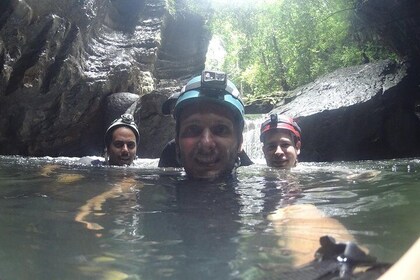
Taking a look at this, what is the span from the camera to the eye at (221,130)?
360cm

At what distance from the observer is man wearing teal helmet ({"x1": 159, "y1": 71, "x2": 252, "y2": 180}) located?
11.7 feet

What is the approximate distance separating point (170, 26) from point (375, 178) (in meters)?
15.5


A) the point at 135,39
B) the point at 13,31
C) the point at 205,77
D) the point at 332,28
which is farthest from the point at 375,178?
the point at 332,28

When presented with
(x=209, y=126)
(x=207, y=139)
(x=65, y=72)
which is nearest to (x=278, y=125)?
(x=209, y=126)

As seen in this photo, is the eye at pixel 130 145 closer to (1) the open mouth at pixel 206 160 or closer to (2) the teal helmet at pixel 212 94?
(2) the teal helmet at pixel 212 94

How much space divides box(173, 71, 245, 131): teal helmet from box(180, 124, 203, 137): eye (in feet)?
0.79

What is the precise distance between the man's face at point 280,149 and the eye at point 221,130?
2.14 metres

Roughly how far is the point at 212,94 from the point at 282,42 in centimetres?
2473

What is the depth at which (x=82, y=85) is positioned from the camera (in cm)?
1234

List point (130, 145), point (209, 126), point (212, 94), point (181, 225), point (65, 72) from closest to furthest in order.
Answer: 1. point (181, 225)
2. point (209, 126)
3. point (212, 94)
4. point (130, 145)
5. point (65, 72)

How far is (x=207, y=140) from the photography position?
11.4 feet

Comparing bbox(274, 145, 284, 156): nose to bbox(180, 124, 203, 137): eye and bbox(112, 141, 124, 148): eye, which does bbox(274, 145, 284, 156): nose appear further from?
bbox(112, 141, 124, 148): eye

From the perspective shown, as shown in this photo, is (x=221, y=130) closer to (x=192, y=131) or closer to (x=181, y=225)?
(x=192, y=131)

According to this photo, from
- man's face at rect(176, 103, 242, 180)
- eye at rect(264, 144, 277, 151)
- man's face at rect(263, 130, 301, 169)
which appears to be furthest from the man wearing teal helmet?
eye at rect(264, 144, 277, 151)
